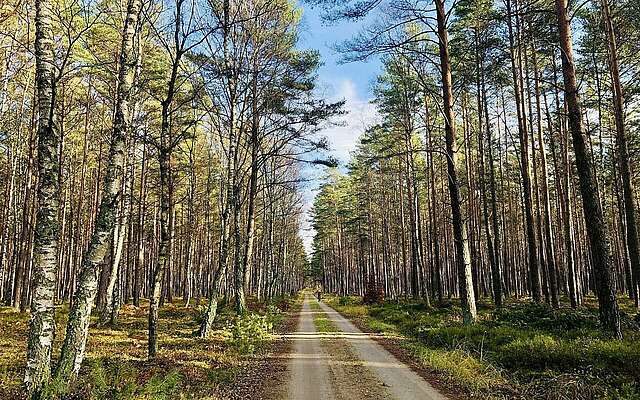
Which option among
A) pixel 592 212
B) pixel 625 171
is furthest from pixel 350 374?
pixel 625 171

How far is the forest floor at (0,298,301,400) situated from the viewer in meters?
6.25

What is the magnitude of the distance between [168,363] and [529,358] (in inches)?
291

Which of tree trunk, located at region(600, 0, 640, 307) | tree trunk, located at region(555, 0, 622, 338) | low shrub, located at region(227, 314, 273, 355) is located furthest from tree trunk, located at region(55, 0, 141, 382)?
tree trunk, located at region(600, 0, 640, 307)

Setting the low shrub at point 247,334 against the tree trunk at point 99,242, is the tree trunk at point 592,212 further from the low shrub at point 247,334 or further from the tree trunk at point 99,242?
the tree trunk at point 99,242

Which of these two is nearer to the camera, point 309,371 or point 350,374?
point 350,374

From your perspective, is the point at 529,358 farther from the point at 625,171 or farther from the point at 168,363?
the point at 625,171

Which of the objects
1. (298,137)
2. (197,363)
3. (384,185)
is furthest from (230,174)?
(384,185)

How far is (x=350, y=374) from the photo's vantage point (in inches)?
341

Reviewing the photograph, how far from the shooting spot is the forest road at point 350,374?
23.5 feet

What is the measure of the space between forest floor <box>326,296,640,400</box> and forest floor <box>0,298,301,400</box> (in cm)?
334

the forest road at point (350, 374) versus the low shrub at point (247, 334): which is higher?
the low shrub at point (247, 334)

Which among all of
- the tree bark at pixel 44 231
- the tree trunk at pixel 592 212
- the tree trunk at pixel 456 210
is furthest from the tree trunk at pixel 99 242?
the tree trunk at pixel 592 212

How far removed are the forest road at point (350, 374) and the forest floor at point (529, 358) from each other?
45 centimetres

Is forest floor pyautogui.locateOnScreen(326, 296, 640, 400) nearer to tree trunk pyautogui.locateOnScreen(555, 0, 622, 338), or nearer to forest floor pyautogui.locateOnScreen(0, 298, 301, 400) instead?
tree trunk pyautogui.locateOnScreen(555, 0, 622, 338)
